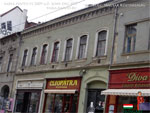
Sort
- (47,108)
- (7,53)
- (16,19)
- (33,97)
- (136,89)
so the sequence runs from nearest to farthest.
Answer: (136,89)
(47,108)
(33,97)
(7,53)
(16,19)

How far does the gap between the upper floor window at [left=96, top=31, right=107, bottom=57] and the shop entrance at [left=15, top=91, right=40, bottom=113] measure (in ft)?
23.0

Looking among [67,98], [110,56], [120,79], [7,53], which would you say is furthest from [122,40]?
[7,53]

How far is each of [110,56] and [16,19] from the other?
1988 cm

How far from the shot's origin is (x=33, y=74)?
2334 centimetres

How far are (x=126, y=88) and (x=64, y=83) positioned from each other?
5960mm

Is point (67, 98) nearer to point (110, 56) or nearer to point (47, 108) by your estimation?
point (47, 108)

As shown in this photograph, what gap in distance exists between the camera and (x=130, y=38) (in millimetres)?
16047

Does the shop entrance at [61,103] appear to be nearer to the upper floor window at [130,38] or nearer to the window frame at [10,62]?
the upper floor window at [130,38]

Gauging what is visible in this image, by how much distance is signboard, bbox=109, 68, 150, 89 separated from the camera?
47.0 feet

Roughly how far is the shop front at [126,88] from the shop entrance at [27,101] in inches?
321

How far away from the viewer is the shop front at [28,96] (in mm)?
22250

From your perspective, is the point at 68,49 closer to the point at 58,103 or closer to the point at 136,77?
the point at 58,103

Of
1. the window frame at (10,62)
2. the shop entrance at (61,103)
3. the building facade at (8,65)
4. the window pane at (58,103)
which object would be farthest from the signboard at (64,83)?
the window frame at (10,62)

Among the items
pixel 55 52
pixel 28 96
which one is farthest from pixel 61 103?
pixel 28 96
